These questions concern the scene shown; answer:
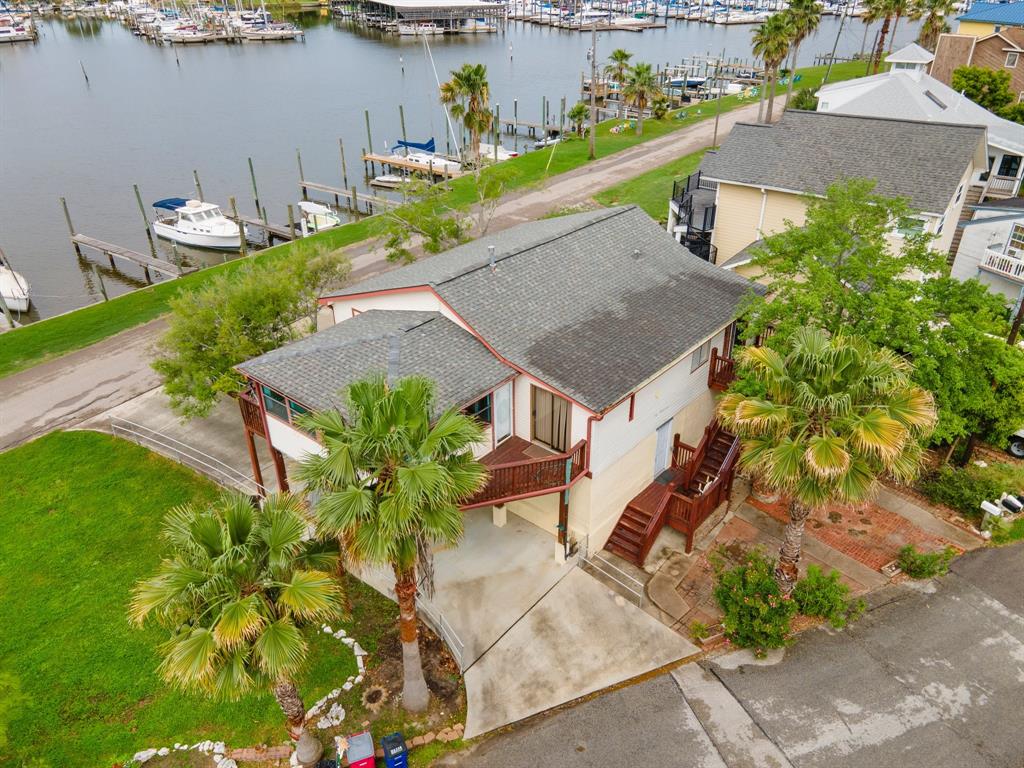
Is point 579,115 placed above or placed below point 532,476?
above

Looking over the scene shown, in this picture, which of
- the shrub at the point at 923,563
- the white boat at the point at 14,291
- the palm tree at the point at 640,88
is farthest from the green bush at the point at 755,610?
the palm tree at the point at 640,88

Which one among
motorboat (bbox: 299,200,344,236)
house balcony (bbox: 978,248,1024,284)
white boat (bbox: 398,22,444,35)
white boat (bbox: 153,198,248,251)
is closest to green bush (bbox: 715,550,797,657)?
house balcony (bbox: 978,248,1024,284)

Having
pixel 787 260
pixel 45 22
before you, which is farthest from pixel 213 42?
pixel 787 260

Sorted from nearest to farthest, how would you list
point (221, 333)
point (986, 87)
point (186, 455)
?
point (221, 333), point (186, 455), point (986, 87)

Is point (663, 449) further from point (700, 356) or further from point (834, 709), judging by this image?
point (834, 709)

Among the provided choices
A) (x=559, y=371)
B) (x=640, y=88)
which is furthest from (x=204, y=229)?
(x=640, y=88)

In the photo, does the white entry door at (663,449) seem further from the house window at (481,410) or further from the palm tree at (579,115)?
the palm tree at (579,115)
